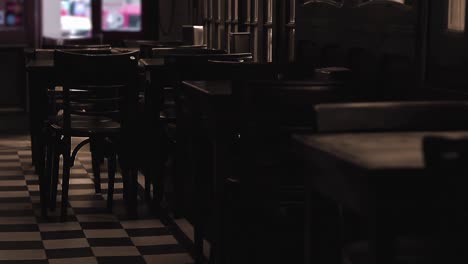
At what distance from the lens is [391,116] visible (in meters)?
2.52

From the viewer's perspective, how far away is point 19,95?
1066 cm

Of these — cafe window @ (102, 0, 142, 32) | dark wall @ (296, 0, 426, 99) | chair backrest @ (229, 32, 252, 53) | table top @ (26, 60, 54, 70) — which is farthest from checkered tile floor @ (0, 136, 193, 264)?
cafe window @ (102, 0, 142, 32)

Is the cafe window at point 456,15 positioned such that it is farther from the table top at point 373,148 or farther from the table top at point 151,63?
the table top at point 151,63

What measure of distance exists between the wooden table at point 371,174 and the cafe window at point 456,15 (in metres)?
1.54

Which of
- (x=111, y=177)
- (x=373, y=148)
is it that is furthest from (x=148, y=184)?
(x=373, y=148)

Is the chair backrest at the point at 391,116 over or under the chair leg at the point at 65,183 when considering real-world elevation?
over

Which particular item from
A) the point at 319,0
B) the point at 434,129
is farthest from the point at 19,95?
the point at 434,129

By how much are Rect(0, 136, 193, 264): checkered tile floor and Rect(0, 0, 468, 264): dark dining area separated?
0.04 feet

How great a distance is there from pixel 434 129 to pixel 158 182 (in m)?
2.96

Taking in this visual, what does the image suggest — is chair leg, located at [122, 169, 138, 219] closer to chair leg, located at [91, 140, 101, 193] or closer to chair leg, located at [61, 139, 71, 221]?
chair leg, located at [61, 139, 71, 221]

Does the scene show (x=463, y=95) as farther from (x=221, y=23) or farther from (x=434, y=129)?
(x=221, y=23)

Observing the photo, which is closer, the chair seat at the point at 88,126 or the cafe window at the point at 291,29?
the chair seat at the point at 88,126

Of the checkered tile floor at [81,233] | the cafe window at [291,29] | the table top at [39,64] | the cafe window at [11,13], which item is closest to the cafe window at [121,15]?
the cafe window at [11,13]

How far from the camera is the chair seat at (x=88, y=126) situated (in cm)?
504
